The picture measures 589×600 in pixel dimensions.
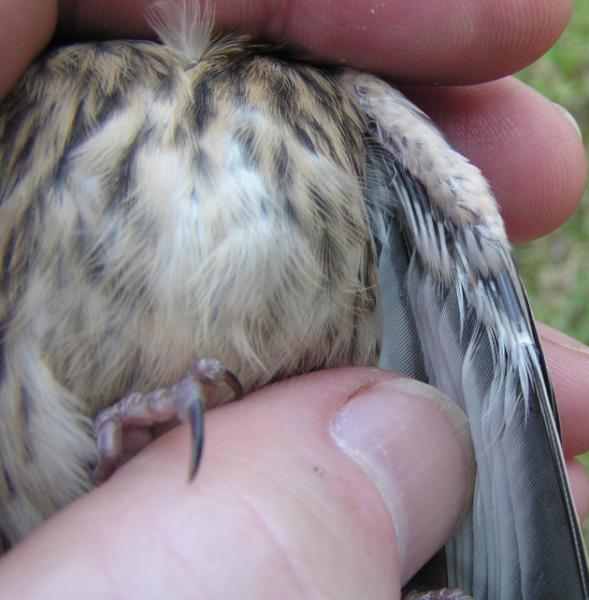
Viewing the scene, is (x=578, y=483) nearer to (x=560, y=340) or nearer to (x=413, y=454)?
(x=560, y=340)

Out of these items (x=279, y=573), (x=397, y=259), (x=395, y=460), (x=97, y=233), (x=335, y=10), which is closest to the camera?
(x=279, y=573)

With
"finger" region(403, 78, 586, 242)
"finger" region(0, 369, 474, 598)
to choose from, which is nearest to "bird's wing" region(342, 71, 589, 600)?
Answer: "finger" region(0, 369, 474, 598)

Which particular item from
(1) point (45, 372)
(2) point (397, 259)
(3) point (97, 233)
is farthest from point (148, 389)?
(2) point (397, 259)

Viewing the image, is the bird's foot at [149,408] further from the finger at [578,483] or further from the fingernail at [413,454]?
the finger at [578,483]

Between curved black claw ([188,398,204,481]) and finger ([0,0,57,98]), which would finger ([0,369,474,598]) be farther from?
finger ([0,0,57,98])

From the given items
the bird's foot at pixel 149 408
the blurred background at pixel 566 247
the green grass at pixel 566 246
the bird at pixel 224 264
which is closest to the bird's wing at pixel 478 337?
the bird at pixel 224 264

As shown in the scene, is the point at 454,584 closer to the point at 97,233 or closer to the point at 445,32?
the point at 97,233
